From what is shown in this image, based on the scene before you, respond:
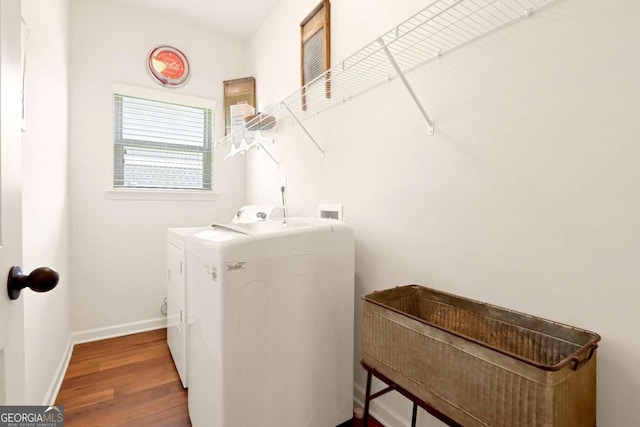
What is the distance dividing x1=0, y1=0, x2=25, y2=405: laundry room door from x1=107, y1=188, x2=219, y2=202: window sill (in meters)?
2.35

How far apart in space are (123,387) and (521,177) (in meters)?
2.51

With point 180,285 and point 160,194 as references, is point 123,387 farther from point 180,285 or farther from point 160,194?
point 160,194

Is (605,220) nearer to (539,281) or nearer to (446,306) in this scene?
(539,281)

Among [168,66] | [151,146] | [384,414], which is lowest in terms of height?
[384,414]

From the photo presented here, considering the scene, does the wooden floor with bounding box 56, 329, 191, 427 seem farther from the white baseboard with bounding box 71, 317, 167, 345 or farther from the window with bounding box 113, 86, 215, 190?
the window with bounding box 113, 86, 215, 190

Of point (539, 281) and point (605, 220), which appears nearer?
point (605, 220)

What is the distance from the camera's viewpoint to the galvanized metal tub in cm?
71

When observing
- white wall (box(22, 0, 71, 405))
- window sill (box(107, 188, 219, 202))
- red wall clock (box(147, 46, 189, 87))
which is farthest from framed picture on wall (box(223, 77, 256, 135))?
white wall (box(22, 0, 71, 405))

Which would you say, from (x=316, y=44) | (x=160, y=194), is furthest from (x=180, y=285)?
(x=316, y=44)

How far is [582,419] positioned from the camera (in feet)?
2.57

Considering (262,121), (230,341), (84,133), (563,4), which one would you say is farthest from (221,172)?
(563,4)

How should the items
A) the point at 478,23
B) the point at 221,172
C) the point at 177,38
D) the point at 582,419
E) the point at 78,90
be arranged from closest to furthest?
1. the point at 582,419
2. the point at 478,23
3. the point at 78,90
4. the point at 177,38
5. the point at 221,172

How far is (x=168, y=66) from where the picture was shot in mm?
2908

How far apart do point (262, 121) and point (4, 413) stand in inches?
90.4
